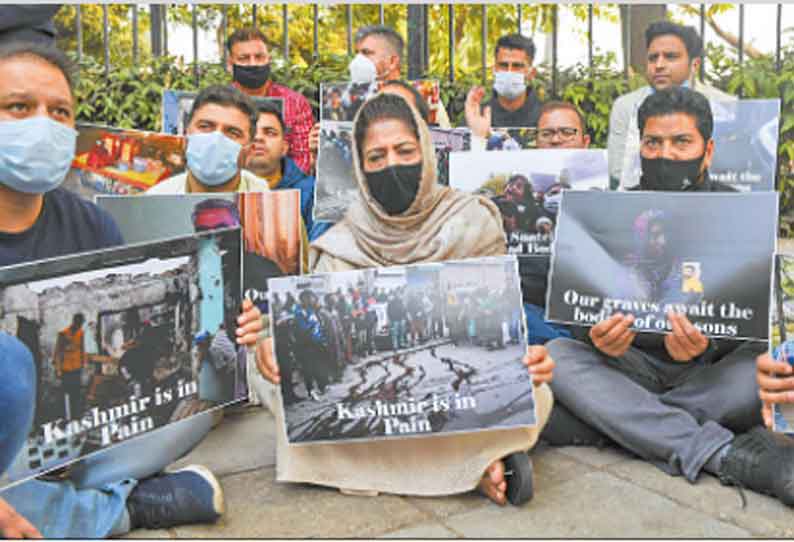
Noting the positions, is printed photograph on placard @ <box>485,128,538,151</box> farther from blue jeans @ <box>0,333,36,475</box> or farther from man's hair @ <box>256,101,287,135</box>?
blue jeans @ <box>0,333,36,475</box>

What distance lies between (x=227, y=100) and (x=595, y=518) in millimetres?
2359

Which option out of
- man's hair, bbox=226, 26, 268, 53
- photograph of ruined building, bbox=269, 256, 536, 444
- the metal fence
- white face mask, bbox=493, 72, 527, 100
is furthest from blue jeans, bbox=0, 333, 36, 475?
the metal fence

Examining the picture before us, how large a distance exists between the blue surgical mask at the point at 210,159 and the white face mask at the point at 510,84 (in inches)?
89.6

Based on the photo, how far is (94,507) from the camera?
225cm

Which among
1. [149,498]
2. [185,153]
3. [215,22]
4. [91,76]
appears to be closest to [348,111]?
[185,153]

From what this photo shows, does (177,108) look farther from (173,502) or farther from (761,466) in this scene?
(761,466)

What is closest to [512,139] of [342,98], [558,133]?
[558,133]

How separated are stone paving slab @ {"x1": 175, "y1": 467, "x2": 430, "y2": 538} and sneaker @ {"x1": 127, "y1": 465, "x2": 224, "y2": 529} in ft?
0.13

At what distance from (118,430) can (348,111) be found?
7.40 ft

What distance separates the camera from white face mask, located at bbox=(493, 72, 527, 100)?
5.23 metres

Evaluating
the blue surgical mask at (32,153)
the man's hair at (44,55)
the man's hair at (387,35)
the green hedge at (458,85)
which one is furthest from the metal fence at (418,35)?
the blue surgical mask at (32,153)

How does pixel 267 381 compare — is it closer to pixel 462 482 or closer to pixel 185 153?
pixel 462 482

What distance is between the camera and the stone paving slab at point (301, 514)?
2355 millimetres

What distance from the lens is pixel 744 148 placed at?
380 centimetres
